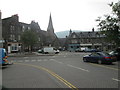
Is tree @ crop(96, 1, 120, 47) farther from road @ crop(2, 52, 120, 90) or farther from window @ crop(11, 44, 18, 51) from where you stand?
window @ crop(11, 44, 18, 51)

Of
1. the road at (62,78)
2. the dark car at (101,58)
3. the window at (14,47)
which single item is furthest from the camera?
the window at (14,47)

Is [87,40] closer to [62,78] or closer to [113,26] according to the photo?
[113,26]

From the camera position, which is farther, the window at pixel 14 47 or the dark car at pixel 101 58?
the window at pixel 14 47

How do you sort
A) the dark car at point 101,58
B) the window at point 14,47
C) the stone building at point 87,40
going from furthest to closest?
the stone building at point 87,40 < the window at point 14,47 < the dark car at point 101,58

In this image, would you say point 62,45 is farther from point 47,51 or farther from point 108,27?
point 108,27

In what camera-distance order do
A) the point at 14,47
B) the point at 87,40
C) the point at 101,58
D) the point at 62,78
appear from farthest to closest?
the point at 87,40, the point at 14,47, the point at 101,58, the point at 62,78

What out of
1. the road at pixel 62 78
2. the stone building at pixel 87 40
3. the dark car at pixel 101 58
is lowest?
the road at pixel 62 78

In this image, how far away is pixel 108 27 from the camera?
19.9 meters

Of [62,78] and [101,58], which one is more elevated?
[101,58]

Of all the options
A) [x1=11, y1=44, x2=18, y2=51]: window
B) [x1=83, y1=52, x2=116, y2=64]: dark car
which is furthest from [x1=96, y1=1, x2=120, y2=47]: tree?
[x1=11, y1=44, x2=18, y2=51]: window

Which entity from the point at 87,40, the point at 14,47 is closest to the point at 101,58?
the point at 14,47

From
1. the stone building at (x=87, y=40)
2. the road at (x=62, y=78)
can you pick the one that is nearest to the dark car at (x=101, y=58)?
the road at (x=62, y=78)

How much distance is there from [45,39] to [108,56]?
58157mm

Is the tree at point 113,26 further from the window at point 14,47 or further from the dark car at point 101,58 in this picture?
the window at point 14,47
